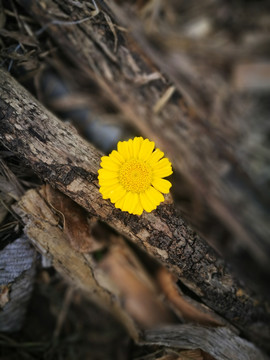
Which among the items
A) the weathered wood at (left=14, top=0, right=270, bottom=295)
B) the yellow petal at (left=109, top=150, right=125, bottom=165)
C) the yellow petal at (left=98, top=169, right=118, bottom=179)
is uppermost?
the weathered wood at (left=14, top=0, right=270, bottom=295)

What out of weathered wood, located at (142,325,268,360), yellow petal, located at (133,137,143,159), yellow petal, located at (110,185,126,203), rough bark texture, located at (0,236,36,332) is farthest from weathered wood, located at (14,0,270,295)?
rough bark texture, located at (0,236,36,332)

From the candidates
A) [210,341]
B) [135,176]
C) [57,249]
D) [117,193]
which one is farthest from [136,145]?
[210,341]

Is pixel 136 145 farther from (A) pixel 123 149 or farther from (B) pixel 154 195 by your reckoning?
(B) pixel 154 195

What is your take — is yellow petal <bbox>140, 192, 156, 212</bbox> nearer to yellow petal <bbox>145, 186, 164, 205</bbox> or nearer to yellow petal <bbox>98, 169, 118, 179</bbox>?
yellow petal <bbox>145, 186, 164, 205</bbox>

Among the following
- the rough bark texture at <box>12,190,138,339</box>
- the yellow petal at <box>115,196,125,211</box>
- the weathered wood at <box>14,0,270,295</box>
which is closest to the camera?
the yellow petal at <box>115,196,125,211</box>

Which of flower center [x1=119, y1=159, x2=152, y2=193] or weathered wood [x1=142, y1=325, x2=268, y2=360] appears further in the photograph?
weathered wood [x1=142, y1=325, x2=268, y2=360]

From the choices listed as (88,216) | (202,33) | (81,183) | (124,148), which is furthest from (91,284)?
(202,33)

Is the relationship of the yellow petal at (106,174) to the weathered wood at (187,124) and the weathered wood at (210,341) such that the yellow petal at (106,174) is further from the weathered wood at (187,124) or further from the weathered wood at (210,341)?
the weathered wood at (210,341)
